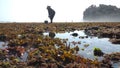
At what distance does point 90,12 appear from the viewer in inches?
7746

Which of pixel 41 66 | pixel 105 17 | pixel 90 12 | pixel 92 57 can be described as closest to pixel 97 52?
pixel 92 57

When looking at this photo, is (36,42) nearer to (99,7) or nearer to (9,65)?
(9,65)

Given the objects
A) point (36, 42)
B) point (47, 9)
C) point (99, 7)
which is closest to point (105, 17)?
point (99, 7)

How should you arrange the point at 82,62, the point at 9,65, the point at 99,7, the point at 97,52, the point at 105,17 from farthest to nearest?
the point at 99,7
the point at 105,17
the point at 97,52
the point at 82,62
the point at 9,65

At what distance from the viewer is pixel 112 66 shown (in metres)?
14.0

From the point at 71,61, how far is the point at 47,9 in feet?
180

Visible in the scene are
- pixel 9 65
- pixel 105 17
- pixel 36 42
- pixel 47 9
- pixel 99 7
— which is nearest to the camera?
pixel 9 65

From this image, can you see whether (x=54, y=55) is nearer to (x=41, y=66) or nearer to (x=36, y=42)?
(x=41, y=66)

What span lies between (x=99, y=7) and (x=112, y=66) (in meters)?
186

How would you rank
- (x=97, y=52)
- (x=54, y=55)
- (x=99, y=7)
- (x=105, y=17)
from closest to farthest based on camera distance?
(x=54, y=55) → (x=97, y=52) → (x=105, y=17) → (x=99, y=7)

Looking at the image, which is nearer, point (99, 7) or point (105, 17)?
point (105, 17)

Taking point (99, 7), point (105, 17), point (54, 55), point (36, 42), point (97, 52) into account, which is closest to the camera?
point (54, 55)

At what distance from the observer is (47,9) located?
69000 mm

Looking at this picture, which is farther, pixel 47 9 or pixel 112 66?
pixel 47 9
